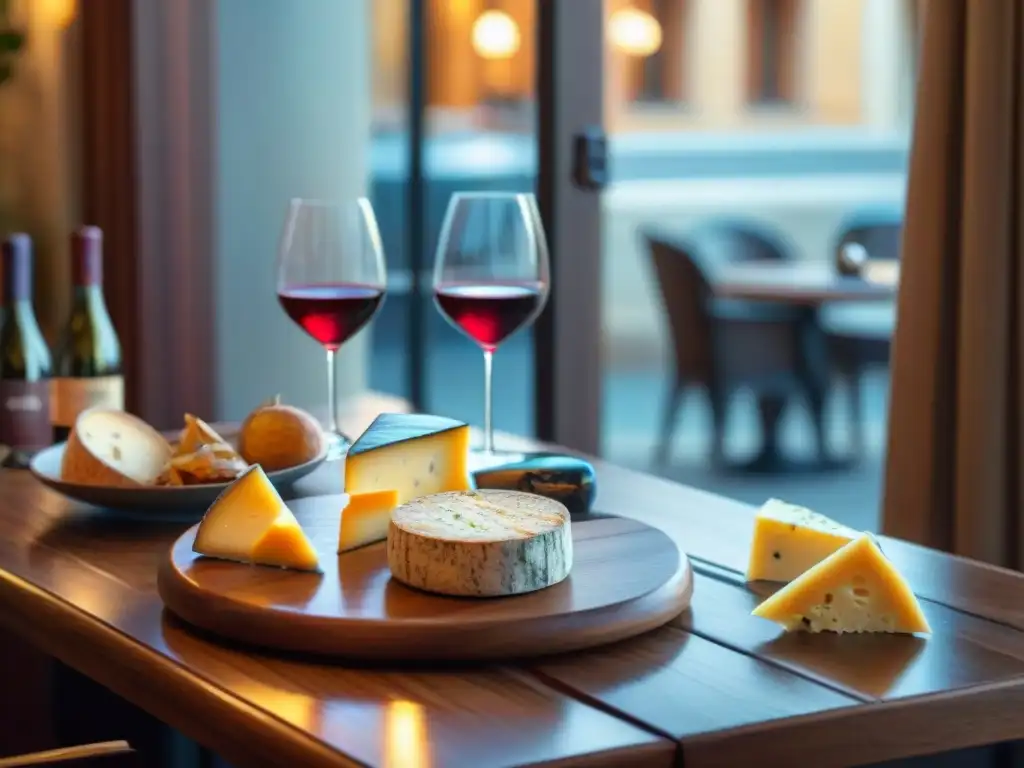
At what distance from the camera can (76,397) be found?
172 cm

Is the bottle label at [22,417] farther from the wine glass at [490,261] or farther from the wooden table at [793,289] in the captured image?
the wooden table at [793,289]

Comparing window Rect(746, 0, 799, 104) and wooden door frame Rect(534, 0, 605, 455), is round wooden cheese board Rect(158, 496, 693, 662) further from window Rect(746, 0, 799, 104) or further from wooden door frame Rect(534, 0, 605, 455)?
window Rect(746, 0, 799, 104)

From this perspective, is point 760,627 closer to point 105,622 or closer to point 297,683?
point 297,683

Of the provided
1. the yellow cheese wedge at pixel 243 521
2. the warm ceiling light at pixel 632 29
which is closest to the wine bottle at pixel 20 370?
the yellow cheese wedge at pixel 243 521

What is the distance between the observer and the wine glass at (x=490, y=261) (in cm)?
143

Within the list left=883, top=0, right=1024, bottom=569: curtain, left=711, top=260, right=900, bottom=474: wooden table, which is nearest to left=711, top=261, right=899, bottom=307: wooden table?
left=711, top=260, right=900, bottom=474: wooden table

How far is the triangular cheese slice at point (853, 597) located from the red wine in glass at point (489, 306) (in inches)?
19.1

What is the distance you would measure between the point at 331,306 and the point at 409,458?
40 cm

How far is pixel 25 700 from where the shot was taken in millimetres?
1504

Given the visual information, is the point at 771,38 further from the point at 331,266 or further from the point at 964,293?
the point at 331,266

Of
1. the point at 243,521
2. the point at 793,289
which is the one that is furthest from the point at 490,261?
the point at 793,289

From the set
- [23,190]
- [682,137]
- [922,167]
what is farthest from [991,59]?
[682,137]

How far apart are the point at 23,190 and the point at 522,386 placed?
3.78 m

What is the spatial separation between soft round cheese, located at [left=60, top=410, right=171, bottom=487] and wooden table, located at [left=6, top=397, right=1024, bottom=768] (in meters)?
0.20
